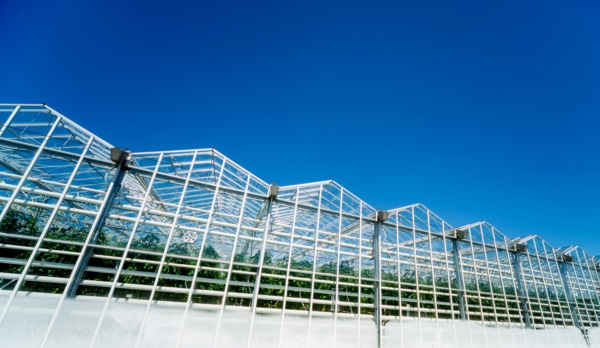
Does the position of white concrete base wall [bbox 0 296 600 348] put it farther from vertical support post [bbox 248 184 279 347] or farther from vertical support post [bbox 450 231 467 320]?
vertical support post [bbox 450 231 467 320]

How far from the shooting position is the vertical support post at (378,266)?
A: 710 centimetres

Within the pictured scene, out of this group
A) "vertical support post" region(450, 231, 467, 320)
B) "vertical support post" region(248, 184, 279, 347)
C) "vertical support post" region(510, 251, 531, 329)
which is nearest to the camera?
"vertical support post" region(248, 184, 279, 347)

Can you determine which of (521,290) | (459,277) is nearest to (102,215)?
(459,277)

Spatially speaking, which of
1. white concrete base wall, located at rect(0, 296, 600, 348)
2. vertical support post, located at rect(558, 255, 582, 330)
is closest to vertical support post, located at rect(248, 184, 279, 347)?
white concrete base wall, located at rect(0, 296, 600, 348)

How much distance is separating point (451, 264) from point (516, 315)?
3373 millimetres

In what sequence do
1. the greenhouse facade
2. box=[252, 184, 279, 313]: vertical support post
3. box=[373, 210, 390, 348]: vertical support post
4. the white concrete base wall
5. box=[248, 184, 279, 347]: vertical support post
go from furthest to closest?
box=[373, 210, 390, 348]: vertical support post, box=[252, 184, 279, 313]: vertical support post, box=[248, 184, 279, 347]: vertical support post, the greenhouse facade, the white concrete base wall

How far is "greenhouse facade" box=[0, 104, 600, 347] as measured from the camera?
5031 mm

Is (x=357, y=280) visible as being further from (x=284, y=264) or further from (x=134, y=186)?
(x=134, y=186)

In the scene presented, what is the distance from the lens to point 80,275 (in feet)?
17.2

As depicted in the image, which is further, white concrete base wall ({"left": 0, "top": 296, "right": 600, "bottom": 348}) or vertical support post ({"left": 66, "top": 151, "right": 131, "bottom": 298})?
vertical support post ({"left": 66, "top": 151, "right": 131, "bottom": 298})

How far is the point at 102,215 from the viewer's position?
18.7ft

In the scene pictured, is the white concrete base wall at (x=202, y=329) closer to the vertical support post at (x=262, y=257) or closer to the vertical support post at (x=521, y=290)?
the vertical support post at (x=262, y=257)

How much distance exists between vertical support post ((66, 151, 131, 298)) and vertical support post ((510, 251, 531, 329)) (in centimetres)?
1516

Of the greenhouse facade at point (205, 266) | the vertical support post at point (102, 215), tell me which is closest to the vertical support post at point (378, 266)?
the greenhouse facade at point (205, 266)
